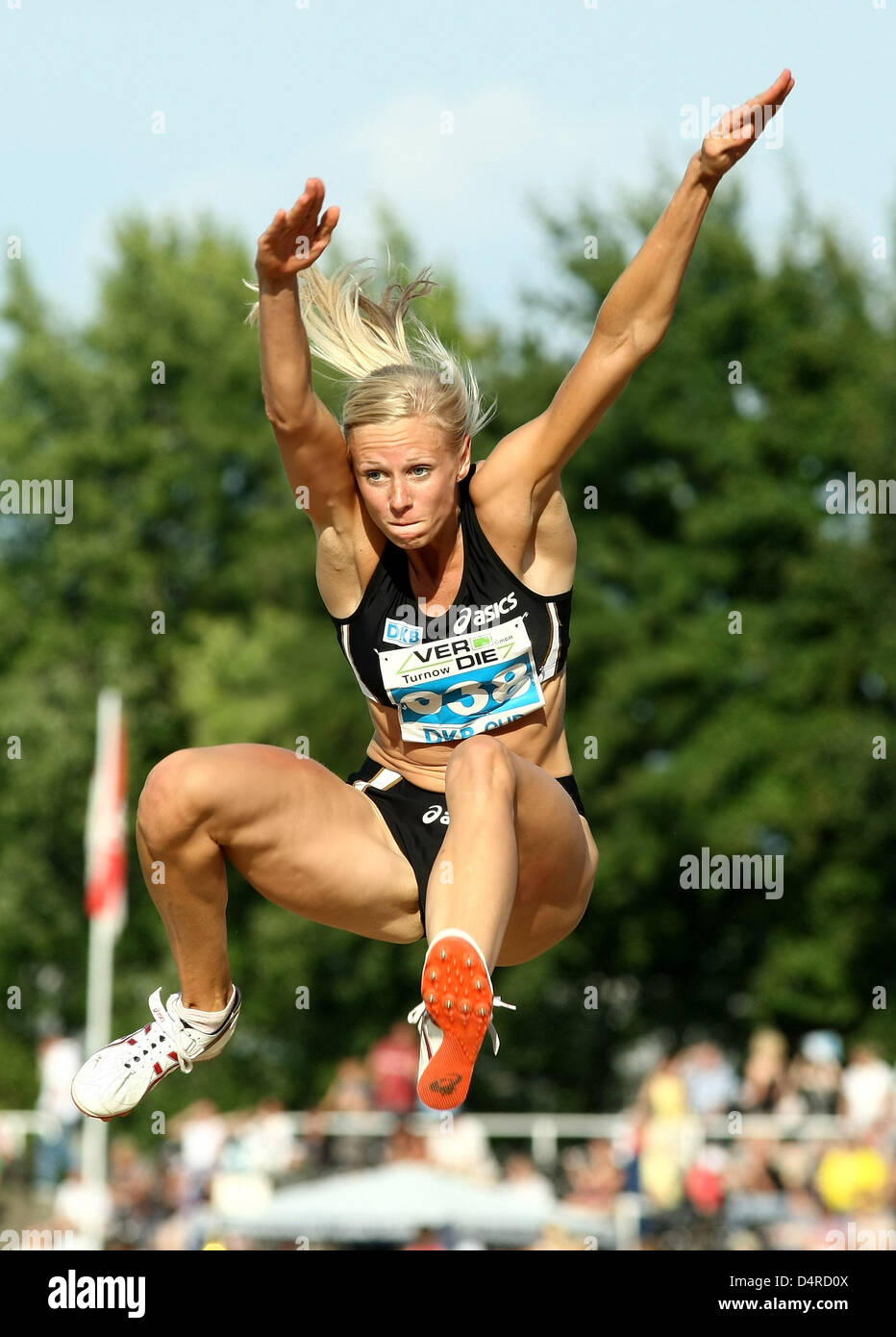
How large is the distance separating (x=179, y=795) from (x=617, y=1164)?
10.1 m

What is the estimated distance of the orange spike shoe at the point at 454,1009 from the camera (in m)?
4.52

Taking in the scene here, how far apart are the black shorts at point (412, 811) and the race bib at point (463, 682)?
8.9 inches

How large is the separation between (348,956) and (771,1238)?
16744mm

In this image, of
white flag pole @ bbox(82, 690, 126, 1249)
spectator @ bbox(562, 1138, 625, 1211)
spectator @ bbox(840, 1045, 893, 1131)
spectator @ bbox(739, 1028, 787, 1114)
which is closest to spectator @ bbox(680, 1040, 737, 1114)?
spectator @ bbox(739, 1028, 787, 1114)

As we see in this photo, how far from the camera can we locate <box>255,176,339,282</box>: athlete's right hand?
500cm

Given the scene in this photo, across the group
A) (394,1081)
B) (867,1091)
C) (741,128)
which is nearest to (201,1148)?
(394,1081)

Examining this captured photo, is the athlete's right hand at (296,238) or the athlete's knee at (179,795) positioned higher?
the athlete's right hand at (296,238)

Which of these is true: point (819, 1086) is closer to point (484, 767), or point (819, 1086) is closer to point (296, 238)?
point (484, 767)

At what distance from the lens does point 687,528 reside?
26.4 metres

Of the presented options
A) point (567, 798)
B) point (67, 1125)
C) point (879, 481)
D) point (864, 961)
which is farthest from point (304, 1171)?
point (879, 481)

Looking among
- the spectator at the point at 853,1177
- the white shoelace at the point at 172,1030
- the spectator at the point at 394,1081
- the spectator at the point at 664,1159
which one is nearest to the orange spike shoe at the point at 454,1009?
the white shoelace at the point at 172,1030

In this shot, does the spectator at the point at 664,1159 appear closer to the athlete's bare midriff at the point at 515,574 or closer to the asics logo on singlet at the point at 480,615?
the athlete's bare midriff at the point at 515,574

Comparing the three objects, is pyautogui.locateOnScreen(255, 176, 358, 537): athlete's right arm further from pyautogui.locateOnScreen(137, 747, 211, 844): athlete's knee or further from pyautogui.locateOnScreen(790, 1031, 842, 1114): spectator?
pyautogui.locateOnScreen(790, 1031, 842, 1114): spectator
